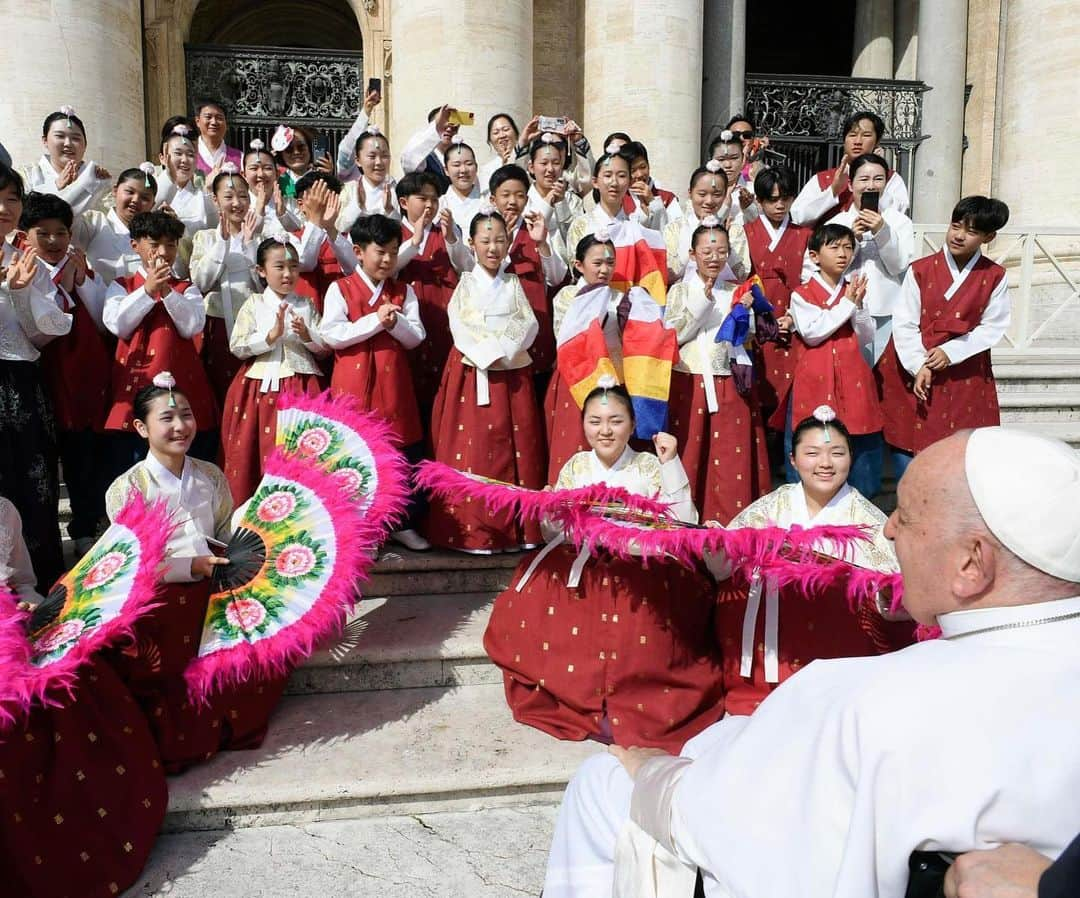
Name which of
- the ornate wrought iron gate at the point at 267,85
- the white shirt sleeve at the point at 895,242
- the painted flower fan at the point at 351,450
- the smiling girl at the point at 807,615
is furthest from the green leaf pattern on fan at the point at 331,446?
the ornate wrought iron gate at the point at 267,85

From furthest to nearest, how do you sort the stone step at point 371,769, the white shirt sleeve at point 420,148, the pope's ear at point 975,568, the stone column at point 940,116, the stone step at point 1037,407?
the stone column at point 940,116
the stone step at point 1037,407
the white shirt sleeve at point 420,148
the stone step at point 371,769
the pope's ear at point 975,568

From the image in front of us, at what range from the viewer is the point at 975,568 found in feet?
4.91

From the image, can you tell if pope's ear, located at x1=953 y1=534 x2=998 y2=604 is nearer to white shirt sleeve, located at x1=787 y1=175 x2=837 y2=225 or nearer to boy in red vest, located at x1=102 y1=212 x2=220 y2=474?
boy in red vest, located at x1=102 y1=212 x2=220 y2=474

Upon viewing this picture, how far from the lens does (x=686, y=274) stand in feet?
16.4

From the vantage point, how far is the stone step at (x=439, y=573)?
181 inches

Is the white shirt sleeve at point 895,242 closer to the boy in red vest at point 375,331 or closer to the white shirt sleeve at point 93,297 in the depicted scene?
the boy in red vest at point 375,331

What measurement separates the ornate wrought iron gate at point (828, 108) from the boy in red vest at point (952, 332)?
8.19 meters

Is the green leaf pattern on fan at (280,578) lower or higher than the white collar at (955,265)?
lower


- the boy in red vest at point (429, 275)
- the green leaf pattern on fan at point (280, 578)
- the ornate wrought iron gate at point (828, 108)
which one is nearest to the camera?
the green leaf pattern on fan at point (280, 578)

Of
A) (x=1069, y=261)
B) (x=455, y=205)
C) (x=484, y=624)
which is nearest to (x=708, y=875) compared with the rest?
(x=484, y=624)

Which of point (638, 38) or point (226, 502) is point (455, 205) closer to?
point (226, 502)

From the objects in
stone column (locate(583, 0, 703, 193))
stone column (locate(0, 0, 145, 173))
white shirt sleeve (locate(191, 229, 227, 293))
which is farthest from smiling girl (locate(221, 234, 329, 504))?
stone column (locate(583, 0, 703, 193))

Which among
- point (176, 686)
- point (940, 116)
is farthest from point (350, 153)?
point (940, 116)

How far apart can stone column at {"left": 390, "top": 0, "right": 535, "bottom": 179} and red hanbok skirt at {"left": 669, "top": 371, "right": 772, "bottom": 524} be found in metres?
4.58
